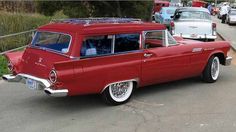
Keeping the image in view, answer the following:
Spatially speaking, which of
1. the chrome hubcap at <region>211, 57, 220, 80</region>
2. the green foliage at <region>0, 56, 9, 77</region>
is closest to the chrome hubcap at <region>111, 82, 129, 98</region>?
the chrome hubcap at <region>211, 57, 220, 80</region>

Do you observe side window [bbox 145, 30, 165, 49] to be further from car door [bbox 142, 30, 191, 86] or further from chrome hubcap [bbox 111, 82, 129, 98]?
chrome hubcap [bbox 111, 82, 129, 98]

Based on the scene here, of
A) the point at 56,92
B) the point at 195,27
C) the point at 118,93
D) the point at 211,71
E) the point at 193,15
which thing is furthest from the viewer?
the point at 193,15

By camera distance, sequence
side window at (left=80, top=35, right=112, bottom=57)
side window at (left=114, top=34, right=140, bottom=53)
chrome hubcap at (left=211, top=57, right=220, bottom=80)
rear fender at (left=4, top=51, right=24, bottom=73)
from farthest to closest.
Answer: chrome hubcap at (left=211, top=57, right=220, bottom=80) < rear fender at (left=4, top=51, right=24, bottom=73) < side window at (left=114, top=34, right=140, bottom=53) < side window at (left=80, top=35, right=112, bottom=57)

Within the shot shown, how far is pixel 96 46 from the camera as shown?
7129mm

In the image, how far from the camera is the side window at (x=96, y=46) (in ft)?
22.8

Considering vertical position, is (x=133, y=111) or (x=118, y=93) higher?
(x=118, y=93)

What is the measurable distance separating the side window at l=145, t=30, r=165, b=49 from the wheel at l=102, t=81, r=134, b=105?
85 centimetres

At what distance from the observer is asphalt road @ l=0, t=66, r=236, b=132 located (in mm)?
6254

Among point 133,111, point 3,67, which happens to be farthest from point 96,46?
point 3,67

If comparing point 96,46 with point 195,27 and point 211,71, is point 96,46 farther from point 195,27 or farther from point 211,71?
point 195,27

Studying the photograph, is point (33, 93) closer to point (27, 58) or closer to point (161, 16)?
point (27, 58)

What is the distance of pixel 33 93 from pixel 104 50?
2.03m

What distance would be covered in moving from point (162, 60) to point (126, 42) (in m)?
0.92

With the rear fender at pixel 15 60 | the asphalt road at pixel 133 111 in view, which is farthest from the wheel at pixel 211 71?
the rear fender at pixel 15 60
